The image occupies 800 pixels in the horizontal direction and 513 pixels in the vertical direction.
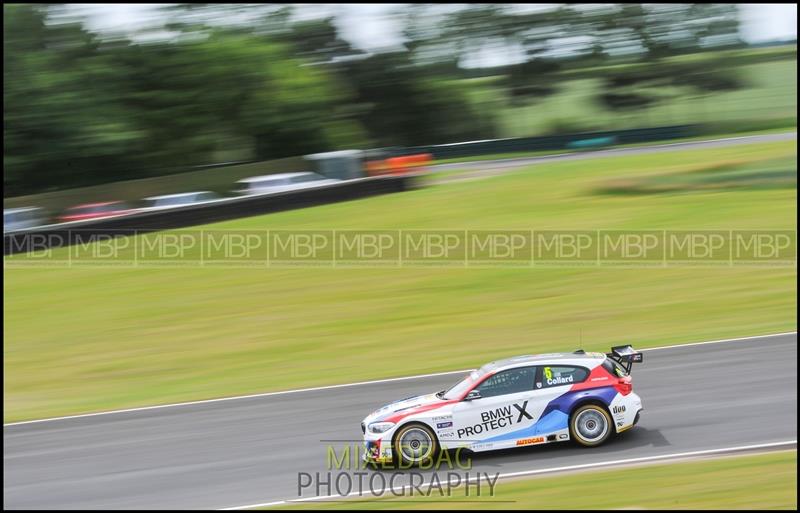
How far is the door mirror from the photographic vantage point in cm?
997

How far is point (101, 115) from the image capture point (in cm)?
3678

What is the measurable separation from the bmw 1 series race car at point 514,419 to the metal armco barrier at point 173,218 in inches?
612

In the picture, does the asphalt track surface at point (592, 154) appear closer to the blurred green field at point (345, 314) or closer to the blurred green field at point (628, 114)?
the blurred green field at point (345, 314)

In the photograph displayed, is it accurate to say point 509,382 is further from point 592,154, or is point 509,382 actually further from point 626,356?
point 592,154

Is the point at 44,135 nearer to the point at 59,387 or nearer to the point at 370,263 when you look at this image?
the point at 370,263

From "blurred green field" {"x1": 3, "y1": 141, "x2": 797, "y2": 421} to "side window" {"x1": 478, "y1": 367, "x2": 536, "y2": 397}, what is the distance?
4.45 meters

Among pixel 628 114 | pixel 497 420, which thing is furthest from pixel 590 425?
pixel 628 114

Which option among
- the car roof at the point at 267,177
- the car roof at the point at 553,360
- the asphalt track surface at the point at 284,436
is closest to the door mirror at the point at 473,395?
the car roof at the point at 553,360

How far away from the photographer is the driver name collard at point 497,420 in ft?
32.2

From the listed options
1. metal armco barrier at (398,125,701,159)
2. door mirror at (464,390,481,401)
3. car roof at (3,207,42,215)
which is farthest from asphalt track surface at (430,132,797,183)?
door mirror at (464,390,481,401)

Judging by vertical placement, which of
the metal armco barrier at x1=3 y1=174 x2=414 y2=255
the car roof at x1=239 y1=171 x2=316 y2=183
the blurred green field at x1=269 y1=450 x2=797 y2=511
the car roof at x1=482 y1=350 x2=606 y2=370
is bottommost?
the blurred green field at x1=269 y1=450 x2=797 y2=511

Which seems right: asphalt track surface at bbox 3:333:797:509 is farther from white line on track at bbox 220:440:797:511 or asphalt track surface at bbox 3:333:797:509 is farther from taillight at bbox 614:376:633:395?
taillight at bbox 614:376:633:395

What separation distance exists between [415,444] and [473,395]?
89cm

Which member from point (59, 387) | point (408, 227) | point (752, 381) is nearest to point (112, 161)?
point (408, 227)
